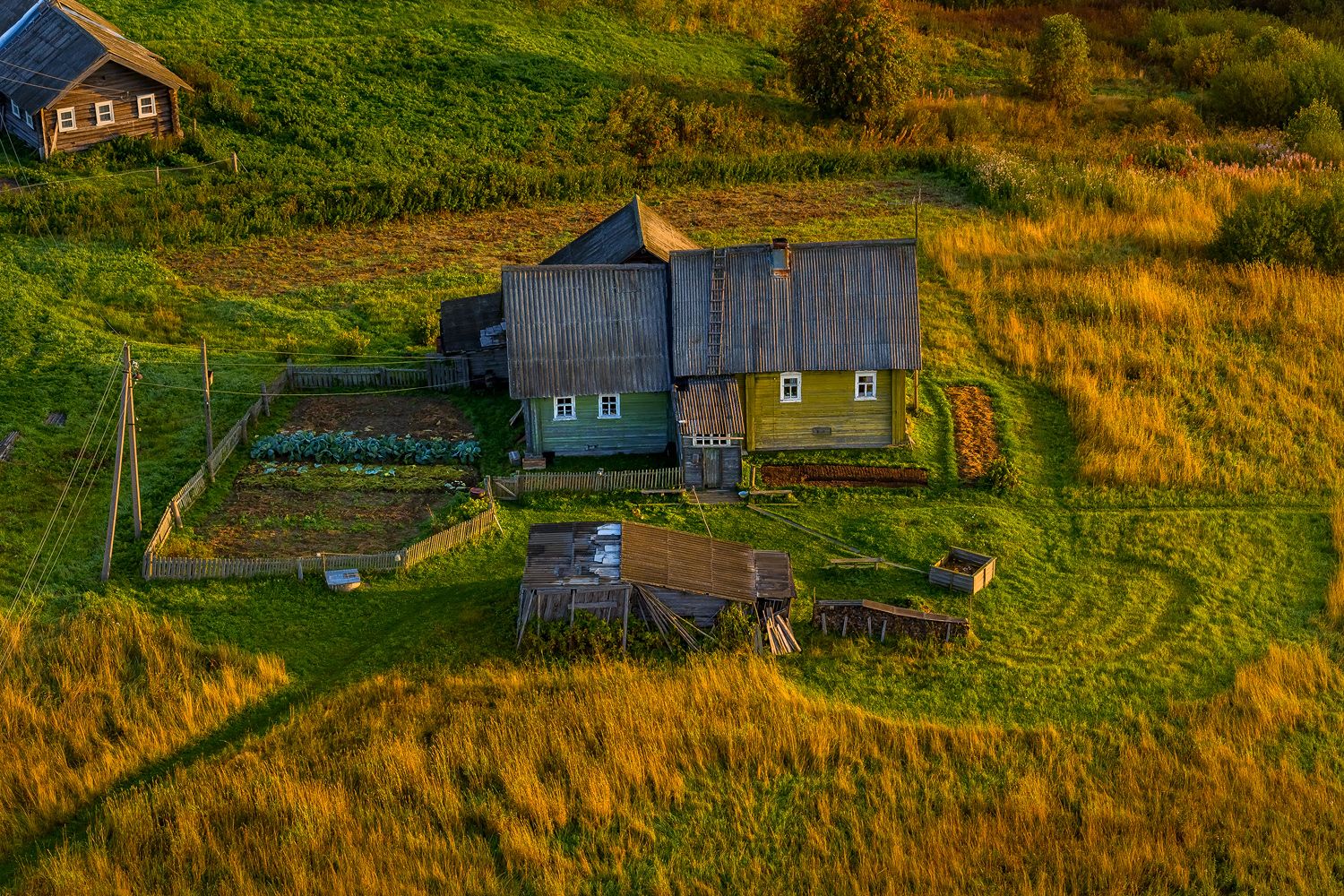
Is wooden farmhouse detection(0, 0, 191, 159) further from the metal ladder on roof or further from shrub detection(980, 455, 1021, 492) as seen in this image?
shrub detection(980, 455, 1021, 492)

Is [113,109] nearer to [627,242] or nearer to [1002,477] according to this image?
[627,242]

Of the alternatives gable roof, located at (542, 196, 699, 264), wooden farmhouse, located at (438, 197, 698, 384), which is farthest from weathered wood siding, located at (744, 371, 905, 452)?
wooden farmhouse, located at (438, 197, 698, 384)

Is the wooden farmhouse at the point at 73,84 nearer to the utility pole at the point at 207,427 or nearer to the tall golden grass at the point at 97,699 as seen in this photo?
the utility pole at the point at 207,427

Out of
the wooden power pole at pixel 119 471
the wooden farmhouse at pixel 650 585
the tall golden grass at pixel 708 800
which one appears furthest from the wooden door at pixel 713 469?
the wooden power pole at pixel 119 471

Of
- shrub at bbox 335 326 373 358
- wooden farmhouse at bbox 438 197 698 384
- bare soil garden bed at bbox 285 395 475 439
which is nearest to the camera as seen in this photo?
bare soil garden bed at bbox 285 395 475 439

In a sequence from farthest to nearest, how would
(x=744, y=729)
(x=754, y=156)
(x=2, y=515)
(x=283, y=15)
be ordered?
(x=283, y=15) → (x=754, y=156) → (x=2, y=515) → (x=744, y=729)

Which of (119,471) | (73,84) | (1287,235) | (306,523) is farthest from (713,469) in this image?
(73,84)

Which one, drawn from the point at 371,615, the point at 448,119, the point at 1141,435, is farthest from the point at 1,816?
the point at 448,119

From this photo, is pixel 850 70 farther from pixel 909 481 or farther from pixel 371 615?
pixel 371 615
